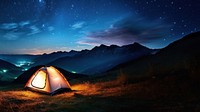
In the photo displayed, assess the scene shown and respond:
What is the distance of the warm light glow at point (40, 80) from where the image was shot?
58.4 feet

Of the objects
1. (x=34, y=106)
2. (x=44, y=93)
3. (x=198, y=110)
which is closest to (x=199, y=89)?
(x=198, y=110)

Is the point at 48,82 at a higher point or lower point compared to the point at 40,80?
lower

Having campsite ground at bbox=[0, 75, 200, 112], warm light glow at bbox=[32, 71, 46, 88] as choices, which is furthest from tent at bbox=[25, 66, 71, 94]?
campsite ground at bbox=[0, 75, 200, 112]

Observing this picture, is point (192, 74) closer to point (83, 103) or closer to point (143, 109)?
point (143, 109)

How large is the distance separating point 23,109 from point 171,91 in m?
8.56

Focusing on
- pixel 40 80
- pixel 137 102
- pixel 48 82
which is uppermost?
pixel 40 80

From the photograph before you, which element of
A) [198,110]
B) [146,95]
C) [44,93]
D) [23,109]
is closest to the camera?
[198,110]

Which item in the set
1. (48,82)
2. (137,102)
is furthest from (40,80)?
(137,102)

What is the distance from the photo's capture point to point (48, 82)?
17.5 m

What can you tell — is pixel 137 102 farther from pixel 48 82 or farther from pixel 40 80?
pixel 40 80

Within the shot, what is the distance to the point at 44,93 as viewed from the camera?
17203mm

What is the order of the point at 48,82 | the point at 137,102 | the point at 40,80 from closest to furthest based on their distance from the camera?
1. the point at 137,102
2. the point at 48,82
3. the point at 40,80

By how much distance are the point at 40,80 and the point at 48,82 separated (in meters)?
1.03

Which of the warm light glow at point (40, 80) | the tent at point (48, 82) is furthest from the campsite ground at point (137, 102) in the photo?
the warm light glow at point (40, 80)
